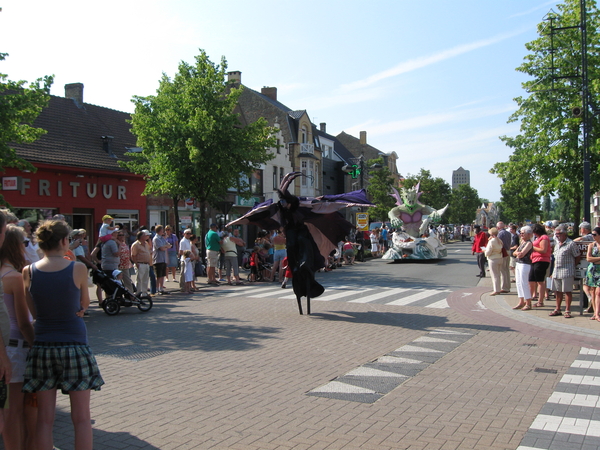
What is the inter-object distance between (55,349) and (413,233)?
22886 millimetres

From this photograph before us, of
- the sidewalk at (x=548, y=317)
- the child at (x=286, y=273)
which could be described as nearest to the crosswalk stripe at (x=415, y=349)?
the sidewalk at (x=548, y=317)

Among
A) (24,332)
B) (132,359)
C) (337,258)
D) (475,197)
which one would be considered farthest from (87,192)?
(475,197)

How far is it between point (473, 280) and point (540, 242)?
23.2 ft

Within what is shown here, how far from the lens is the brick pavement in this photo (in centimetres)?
453

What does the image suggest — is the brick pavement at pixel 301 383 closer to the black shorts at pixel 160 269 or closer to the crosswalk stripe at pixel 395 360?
the crosswalk stripe at pixel 395 360

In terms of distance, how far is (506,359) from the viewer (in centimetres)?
715

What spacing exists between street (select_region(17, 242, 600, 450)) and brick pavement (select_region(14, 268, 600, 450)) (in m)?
0.02

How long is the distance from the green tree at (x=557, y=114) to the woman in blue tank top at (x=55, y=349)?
1828 cm

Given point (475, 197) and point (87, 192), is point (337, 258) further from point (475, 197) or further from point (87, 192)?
point (475, 197)

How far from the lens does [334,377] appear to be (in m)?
6.29

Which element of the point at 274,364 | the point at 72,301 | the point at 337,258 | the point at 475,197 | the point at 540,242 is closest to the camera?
the point at 72,301

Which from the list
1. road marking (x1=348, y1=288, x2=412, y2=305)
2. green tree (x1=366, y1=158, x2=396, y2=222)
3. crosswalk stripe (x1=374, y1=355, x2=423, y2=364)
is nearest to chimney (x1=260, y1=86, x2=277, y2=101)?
green tree (x1=366, y1=158, x2=396, y2=222)

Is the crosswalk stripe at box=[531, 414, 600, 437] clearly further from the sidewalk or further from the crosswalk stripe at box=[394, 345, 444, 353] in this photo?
the sidewalk

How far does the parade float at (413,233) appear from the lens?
971 inches
